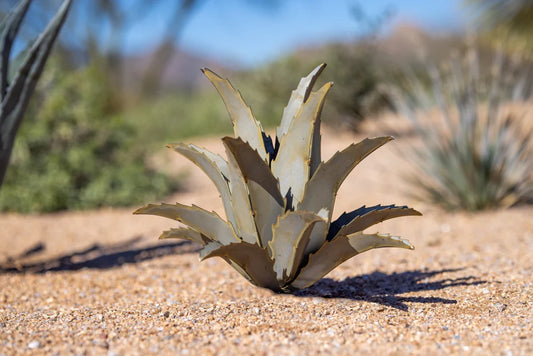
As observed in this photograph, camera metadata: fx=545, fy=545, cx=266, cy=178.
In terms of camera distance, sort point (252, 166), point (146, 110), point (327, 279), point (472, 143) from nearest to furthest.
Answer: point (252, 166) < point (327, 279) < point (472, 143) < point (146, 110)

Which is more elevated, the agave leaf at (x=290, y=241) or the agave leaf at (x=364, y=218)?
the agave leaf at (x=364, y=218)

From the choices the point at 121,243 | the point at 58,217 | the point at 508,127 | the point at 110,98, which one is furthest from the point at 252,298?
the point at 110,98

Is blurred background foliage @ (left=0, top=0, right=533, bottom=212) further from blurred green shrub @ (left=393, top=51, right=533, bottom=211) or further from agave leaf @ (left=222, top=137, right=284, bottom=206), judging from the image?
agave leaf @ (left=222, top=137, right=284, bottom=206)

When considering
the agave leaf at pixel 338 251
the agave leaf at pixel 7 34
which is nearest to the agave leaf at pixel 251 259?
the agave leaf at pixel 338 251

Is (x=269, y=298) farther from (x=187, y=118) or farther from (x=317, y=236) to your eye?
(x=187, y=118)

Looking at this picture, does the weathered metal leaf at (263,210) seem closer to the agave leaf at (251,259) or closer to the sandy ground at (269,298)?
the agave leaf at (251,259)

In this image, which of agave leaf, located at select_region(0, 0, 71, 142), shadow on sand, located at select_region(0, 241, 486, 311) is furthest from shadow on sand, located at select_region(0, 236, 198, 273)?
agave leaf, located at select_region(0, 0, 71, 142)

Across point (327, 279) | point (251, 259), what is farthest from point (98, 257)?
point (251, 259)
